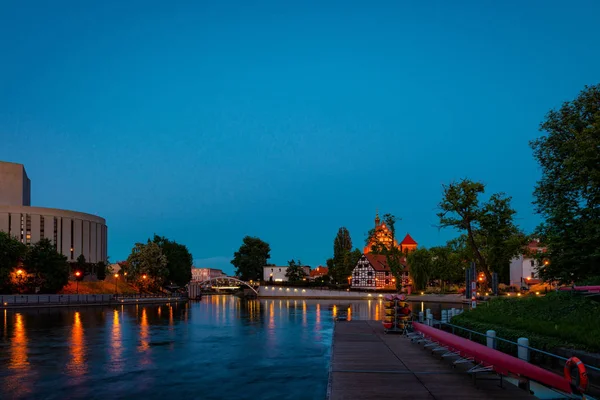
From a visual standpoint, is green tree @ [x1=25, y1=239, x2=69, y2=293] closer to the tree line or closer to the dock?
the tree line

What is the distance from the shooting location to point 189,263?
15688cm

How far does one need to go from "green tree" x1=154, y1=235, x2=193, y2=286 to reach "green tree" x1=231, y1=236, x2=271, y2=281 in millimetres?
19532

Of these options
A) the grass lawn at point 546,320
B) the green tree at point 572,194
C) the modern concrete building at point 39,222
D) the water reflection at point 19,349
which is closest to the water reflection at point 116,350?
the water reflection at point 19,349

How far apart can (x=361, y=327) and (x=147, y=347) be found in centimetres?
1324

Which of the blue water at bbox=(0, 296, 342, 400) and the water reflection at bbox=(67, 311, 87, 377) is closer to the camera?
the blue water at bbox=(0, 296, 342, 400)

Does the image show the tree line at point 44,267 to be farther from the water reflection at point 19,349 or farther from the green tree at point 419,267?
the green tree at point 419,267

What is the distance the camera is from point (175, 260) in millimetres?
139875

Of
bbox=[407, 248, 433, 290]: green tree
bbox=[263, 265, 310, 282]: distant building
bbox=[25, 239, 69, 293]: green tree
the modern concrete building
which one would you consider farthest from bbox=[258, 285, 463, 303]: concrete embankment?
bbox=[25, 239, 69, 293]: green tree

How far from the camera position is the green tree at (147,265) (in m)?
115

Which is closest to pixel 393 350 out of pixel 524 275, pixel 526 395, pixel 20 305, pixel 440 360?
pixel 440 360

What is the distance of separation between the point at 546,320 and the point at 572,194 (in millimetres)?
11870

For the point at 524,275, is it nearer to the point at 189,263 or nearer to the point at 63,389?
the point at 189,263

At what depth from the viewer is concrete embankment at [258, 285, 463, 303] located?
102m

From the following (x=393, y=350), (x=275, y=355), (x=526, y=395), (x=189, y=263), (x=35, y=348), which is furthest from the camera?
(x=189, y=263)
